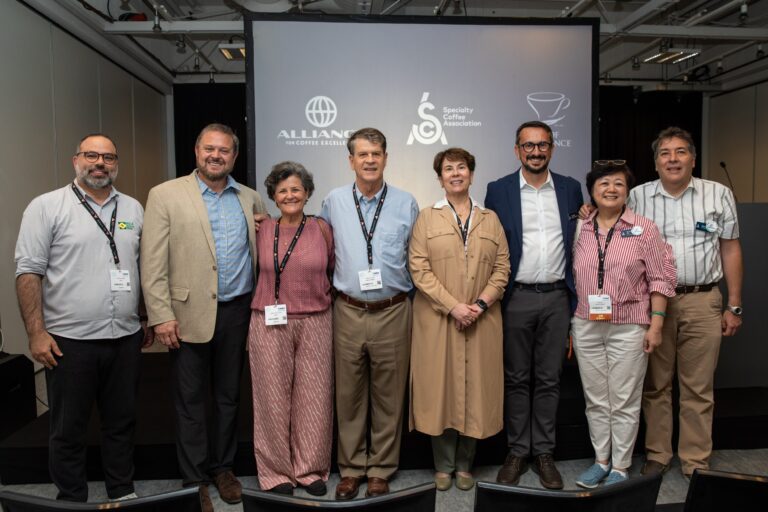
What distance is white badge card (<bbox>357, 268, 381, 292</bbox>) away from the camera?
7.98 feet

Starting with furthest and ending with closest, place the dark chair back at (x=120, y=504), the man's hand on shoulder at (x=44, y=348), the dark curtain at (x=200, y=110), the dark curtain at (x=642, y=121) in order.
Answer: the dark curtain at (x=642, y=121) → the dark curtain at (x=200, y=110) → the man's hand on shoulder at (x=44, y=348) → the dark chair back at (x=120, y=504)

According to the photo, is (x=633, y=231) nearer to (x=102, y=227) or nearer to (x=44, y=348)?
(x=102, y=227)

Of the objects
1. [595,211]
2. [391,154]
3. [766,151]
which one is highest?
[766,151]

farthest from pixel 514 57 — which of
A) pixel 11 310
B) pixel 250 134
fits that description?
pixel 11 310

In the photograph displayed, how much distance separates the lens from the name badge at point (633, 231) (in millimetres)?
2445

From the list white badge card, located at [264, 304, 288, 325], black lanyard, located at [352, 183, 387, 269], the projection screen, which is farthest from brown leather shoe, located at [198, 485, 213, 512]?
the projection screen

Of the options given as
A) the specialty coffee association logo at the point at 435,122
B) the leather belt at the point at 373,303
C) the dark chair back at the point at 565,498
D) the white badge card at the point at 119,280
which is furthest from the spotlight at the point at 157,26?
the dark chair back at the point at 565,498

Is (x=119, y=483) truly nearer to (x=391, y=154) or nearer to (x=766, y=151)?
(x=391, y=154)

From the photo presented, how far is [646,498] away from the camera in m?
1.18

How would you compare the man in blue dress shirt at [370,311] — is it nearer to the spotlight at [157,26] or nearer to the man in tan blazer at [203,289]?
the man in tan blazer at [203,289]

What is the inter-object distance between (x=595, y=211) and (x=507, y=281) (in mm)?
553

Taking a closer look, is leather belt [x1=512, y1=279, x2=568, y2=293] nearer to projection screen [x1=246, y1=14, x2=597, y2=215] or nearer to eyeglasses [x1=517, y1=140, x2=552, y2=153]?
eyeglasses [x1=517, y1=140, x2=552, y2=153]

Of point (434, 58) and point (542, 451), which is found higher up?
point (434, 58)

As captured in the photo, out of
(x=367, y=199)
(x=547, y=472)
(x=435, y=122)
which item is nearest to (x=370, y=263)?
(x=367, y=199)
